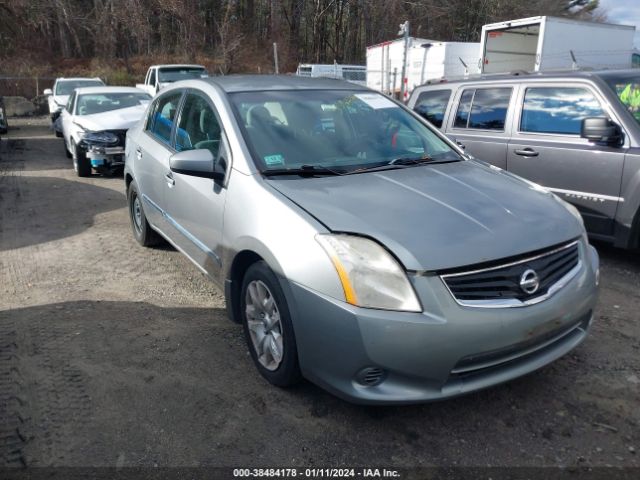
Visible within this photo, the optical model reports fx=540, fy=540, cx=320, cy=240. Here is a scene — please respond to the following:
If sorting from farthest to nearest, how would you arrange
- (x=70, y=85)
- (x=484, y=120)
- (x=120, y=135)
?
(x=70, y=85), (x=120, y=135), (x=484, y=120)

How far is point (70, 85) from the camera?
1694 centimetres

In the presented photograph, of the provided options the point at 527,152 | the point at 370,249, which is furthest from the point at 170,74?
the point at 370,249

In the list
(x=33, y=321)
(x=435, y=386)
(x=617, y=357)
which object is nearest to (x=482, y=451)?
(x=435, y=386)

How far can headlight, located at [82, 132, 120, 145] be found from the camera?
9312mm

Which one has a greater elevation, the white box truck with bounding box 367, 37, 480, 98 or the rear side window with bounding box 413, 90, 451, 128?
the white box truck with bounding box 367, 37, 480, 98

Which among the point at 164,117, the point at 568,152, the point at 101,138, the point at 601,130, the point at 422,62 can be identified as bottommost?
the point at 101,138

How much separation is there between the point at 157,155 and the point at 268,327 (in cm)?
231

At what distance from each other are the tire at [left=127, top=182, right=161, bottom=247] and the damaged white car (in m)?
4.03

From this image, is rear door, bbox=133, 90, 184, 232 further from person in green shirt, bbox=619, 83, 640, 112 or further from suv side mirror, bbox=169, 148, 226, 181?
person in green shirt, bbox=619, 83, 640, 112

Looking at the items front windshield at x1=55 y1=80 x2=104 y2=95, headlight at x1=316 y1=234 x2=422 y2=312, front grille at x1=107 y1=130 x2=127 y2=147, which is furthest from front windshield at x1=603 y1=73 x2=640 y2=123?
front windshield at x1=55 y1=80 x2=104 y2=95

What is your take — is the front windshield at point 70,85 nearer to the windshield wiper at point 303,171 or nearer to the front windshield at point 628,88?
the front windshield at point 628,88

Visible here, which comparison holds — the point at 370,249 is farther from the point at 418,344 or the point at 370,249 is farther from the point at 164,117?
the point at 164,117

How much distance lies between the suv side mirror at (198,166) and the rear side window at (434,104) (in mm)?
3992

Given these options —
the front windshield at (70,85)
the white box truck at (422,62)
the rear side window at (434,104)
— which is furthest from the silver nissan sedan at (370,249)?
the front windshield at (70,85)
